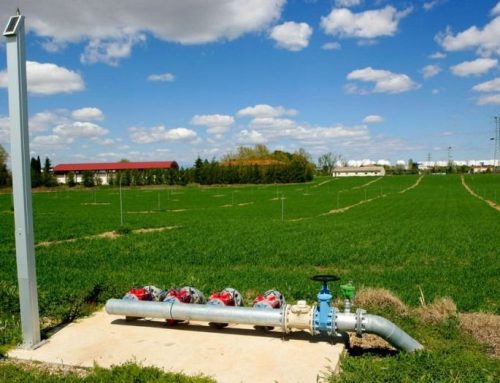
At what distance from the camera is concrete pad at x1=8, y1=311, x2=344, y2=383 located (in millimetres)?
5305

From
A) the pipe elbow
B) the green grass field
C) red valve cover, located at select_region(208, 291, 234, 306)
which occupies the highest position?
red valve cover, located at select_region(208, 291, 234, 306)

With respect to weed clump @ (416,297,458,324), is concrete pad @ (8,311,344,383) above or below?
above

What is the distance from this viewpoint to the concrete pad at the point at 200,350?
530cm

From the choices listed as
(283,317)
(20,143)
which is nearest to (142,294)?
(283,317)

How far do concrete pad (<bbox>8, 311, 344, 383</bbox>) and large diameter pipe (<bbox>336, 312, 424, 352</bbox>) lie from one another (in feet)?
1.02

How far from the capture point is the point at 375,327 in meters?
5.88

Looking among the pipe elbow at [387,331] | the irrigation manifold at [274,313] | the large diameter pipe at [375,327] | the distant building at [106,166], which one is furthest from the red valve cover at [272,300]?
the distant building at [106,166]

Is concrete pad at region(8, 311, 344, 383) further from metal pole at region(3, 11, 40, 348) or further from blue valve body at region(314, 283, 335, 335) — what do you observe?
metal pole at region(3, 11, 40, 348)

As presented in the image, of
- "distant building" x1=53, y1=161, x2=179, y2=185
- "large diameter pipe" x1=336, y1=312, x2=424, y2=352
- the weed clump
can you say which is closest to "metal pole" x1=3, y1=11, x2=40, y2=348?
"large diameter pipe" x1=336, y1=312, x2=424, y2=352

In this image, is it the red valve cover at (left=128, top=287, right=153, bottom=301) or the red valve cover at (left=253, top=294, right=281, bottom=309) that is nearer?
the red valve cover at (left=253, top=294, right=281, bottom=309)

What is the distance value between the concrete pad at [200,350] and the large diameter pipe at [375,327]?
1.02ft

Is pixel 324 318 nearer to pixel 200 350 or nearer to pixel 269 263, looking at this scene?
pixel 200 350

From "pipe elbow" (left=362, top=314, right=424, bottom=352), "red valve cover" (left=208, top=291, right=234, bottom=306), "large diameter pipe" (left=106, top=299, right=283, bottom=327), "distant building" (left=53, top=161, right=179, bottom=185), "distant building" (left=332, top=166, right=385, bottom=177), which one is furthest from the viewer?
"distant building" (left=332, top=166, right=385, bottom=177)

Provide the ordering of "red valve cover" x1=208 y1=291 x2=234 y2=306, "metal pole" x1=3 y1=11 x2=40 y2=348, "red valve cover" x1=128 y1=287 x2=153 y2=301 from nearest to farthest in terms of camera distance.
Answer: "metal pole" x1=3 y1=11 x2=40 y2=348 < "red valve cover" x1=208 y1=291 x2=234 y2=306 < "red valve cover" x1=128 y1=287 x2=153 y2=301
